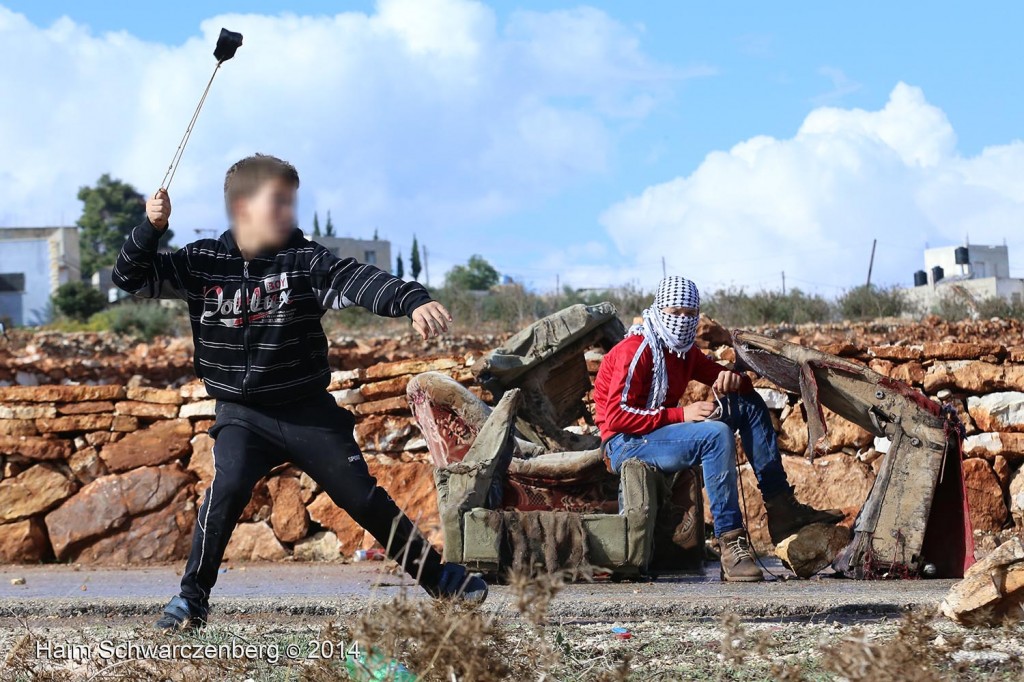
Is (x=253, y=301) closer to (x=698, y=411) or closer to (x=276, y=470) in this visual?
(x=698, y=411)

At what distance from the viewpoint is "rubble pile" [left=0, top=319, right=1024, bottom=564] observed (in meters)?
8.07

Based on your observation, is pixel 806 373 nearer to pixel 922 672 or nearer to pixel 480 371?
pixel 480 371

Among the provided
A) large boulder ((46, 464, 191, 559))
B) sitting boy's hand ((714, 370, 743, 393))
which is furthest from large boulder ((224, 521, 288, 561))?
sitting boy's hand ((714, 370, 743, 393))

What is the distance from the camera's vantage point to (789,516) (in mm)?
6312

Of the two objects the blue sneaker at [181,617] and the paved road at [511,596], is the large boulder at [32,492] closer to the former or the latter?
the paved road at [511,596]

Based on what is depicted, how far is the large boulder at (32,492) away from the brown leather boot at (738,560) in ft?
16.8

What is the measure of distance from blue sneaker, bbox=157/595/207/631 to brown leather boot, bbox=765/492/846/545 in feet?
10.0

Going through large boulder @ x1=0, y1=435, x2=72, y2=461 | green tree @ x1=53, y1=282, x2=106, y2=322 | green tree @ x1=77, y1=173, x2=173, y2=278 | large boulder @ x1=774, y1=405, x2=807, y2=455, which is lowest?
large boulder @ x1=774, y1=405, x2=807, y2=455

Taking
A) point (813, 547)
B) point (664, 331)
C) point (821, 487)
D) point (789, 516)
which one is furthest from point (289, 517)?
point (813, 547)

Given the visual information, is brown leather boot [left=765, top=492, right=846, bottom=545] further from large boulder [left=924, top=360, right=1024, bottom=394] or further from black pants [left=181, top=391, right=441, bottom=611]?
black pants [left=181, top=391, right=441, bottom=611]

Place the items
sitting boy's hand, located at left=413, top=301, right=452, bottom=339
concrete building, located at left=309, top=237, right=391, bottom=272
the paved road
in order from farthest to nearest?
concrete building, located at left=309, top=237, right=391, bottom=272
the paved road
sitting boy's hand, located at left=413, top=301, right=452, bottom=339

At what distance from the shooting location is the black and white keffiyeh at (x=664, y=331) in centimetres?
625

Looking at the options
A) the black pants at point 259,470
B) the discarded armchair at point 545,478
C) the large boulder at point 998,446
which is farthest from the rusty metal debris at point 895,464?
the black pants at point 259,470

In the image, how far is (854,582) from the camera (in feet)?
19.7
